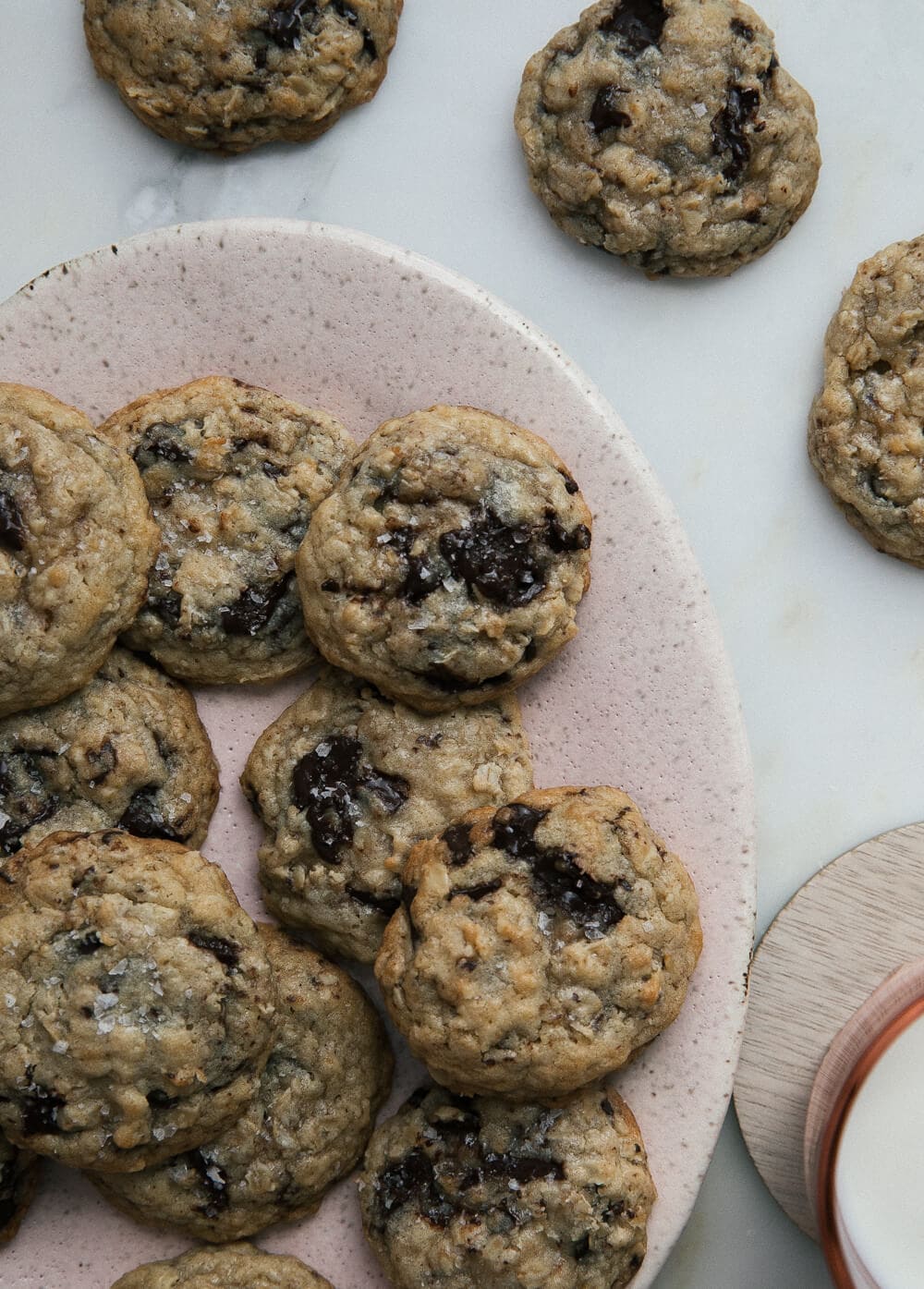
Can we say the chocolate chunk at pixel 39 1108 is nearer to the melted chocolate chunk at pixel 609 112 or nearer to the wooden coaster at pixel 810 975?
the wooden coaster at pixel 810 975

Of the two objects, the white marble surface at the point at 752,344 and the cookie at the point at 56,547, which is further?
the white marble surface at the point at 752,344

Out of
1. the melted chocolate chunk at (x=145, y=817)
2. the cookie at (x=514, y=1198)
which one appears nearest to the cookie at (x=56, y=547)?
the melted chocolate chunk at (x=145, y=817)

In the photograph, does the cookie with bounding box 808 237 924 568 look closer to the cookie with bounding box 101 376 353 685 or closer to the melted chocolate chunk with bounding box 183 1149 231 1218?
the cookie with bounding box 101 376 353 685

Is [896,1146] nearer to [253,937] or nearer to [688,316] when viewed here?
[253,937]

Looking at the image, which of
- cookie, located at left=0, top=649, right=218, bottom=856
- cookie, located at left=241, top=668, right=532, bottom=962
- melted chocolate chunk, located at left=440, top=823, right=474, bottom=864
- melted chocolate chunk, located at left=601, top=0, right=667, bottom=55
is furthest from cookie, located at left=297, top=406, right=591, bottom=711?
melted chocolate chunk, located at left=601, top=0, right=667, bottom=55

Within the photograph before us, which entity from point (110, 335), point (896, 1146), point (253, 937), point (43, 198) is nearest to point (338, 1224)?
point (253, 937)

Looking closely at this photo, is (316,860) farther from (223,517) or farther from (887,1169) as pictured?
(887,1169)

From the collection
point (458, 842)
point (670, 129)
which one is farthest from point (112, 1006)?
point (670, 129)
